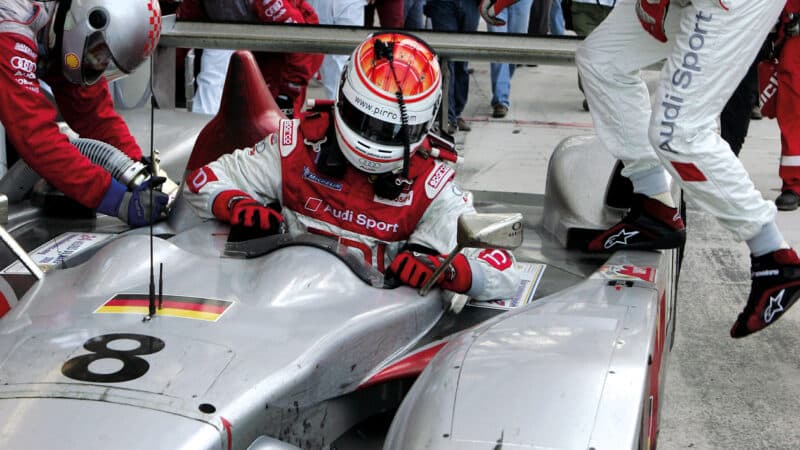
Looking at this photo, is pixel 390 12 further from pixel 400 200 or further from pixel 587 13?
pixel 400 200

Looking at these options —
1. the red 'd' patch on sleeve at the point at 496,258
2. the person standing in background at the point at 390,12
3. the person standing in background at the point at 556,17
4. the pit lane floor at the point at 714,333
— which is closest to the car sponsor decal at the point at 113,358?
the red 'd' patch on sleeve at the point at 496,258

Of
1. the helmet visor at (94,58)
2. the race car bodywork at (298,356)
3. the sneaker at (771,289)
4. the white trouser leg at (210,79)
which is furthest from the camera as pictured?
the white trouser leg at (210,79)

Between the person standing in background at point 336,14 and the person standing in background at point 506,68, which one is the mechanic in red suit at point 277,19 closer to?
the person standing in background at point 336,14

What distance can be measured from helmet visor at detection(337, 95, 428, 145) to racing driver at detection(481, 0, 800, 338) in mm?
795

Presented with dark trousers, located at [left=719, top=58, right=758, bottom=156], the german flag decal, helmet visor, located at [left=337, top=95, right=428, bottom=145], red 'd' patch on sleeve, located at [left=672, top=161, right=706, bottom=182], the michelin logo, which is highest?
helmet visor, located at [left=337, top=95, right=428, bottom=145]

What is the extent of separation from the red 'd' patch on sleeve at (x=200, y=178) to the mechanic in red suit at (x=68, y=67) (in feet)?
1.02

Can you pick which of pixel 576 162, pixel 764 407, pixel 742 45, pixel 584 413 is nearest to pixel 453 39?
pixel 576 162

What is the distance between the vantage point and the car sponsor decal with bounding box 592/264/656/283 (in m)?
3.19

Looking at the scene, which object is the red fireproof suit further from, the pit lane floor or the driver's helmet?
the pit lane floor

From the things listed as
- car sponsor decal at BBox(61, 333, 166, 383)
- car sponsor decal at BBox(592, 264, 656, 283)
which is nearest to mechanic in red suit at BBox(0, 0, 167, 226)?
car sponsor decal at BBox(61, 333, 166, 383)

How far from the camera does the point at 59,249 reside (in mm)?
3588

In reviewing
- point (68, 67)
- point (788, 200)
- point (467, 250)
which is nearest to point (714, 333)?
point (788, 200)

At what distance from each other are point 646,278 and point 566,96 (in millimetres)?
6167

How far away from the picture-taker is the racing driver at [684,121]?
3312 millimetres
